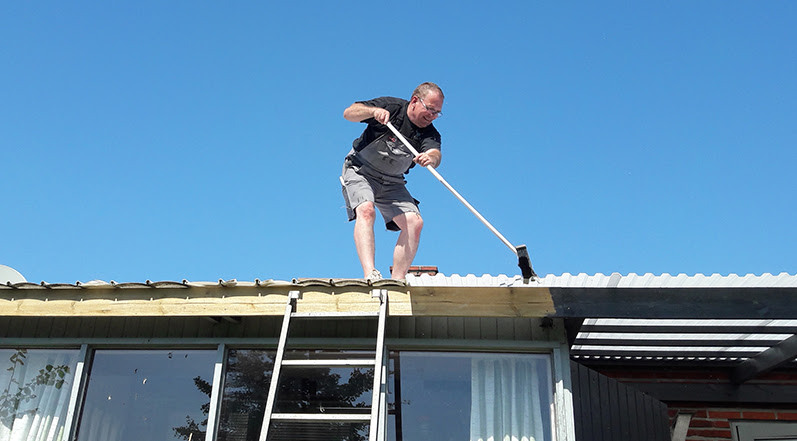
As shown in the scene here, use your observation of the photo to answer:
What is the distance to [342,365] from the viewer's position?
407 centimetres

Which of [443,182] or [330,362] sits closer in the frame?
[330,362]

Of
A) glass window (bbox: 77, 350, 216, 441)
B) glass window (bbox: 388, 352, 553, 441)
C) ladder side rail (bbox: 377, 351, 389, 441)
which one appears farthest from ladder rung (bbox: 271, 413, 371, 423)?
glass window (bbox: 77, 350, 216, 441)

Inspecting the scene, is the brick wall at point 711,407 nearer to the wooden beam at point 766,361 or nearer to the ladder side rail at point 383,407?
the wooden beam at point 766,361

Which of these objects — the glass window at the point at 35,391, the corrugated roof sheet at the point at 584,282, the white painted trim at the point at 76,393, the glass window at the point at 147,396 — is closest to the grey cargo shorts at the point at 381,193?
the corrugated roof sheet at the point at 584,282

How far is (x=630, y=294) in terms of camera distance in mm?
3887

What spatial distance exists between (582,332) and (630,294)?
2.88ft

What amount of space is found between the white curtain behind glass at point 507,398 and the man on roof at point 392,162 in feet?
3.83

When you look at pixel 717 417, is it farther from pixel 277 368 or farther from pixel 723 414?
pixel 277 368

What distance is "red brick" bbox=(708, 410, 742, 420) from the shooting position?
5723 mm

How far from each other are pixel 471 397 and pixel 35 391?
2901 mm

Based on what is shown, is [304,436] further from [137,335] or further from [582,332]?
[582,332]

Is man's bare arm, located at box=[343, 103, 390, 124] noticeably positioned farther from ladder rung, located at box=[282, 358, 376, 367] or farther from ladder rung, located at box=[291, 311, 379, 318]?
ladder rung, located at box=[282, 358, 376, 367]

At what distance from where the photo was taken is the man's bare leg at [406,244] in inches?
203

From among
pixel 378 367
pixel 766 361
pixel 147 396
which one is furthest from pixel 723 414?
pixel 147 396
